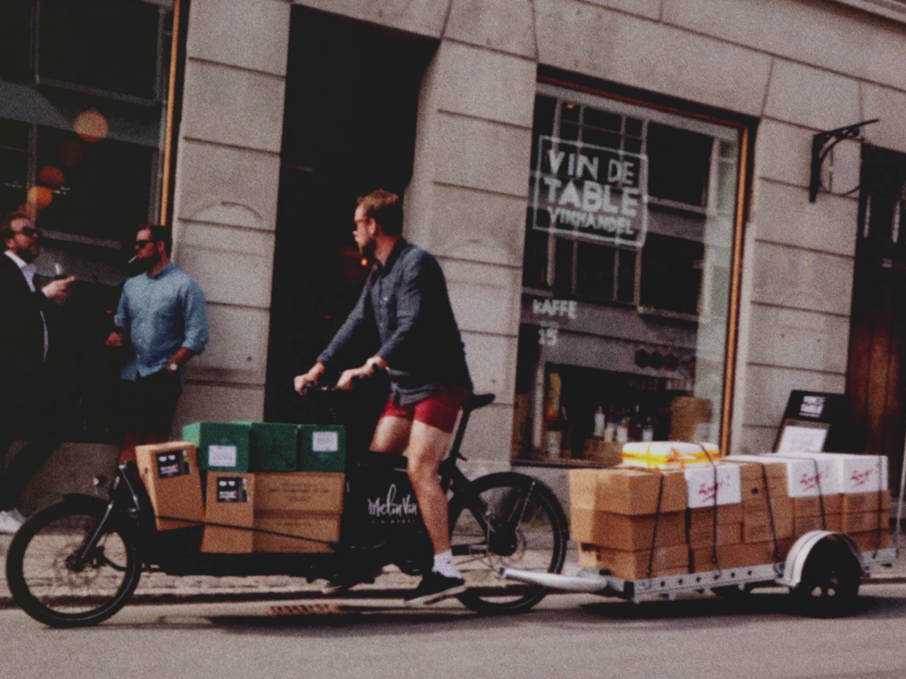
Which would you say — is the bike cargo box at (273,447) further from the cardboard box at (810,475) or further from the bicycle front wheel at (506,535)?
the cardboard box at (810,475)

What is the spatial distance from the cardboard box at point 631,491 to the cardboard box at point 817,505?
863 millimetres

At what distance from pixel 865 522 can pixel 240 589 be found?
12.2 feet

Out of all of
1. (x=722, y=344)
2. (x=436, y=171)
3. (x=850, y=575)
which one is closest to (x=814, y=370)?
(x=722, y=344)

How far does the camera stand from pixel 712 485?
6.11 metres

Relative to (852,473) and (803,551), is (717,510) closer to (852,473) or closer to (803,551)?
(803,551)

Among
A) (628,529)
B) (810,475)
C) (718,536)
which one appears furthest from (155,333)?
(810,475)

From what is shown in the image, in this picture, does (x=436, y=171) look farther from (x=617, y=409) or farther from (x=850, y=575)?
(x=850, y=575)

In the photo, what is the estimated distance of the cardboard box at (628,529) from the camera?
584 cm

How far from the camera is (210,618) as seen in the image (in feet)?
18.3

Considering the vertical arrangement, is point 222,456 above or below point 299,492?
above

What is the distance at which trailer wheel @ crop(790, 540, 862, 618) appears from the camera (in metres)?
6.21

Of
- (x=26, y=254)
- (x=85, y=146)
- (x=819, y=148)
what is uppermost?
(x=819, y=148)

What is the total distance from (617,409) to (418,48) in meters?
3.84

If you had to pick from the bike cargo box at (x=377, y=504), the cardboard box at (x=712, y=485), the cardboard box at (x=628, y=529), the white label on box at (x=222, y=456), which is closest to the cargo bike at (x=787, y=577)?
the cardboard box at (x=628, y=529)
